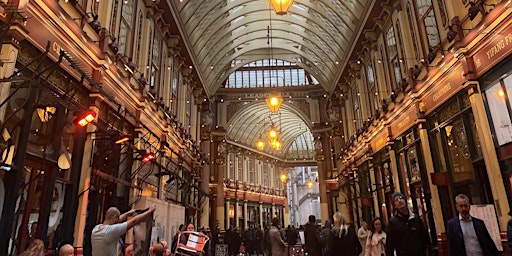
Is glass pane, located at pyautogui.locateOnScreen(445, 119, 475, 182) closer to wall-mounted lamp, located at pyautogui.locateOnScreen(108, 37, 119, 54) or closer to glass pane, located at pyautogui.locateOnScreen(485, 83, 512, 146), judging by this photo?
glass pane, located at pyautogui.locateOnScreen(485, 83, 512, 146)

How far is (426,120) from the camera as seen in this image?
9383 mm

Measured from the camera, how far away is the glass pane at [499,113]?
6.12 metres

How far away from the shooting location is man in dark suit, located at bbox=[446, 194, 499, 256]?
11.7 feet

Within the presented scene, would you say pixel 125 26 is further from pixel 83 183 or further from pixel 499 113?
pixel 499 113

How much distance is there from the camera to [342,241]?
4934mm

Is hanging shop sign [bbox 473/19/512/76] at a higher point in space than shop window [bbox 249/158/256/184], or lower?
lower

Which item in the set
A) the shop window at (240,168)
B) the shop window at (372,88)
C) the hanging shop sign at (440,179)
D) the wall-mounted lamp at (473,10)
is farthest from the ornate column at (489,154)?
the shop window at (240,168)

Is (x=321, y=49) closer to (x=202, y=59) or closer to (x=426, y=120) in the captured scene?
(x=202, y=59)

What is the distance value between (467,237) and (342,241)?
1673mm

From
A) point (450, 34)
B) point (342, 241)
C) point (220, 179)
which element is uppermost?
point (450, 34)

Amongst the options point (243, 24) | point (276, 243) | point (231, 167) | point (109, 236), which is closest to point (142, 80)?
point (276, 243)

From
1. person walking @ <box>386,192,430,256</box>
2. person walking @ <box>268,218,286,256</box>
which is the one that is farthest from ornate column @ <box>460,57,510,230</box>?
person walking @ <box>268,218,286,256</box>

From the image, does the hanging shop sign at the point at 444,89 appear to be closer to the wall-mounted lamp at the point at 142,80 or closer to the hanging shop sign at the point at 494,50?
the hanging shop sign at the point at 494,50

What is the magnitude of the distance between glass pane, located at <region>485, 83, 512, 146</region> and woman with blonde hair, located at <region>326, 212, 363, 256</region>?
135 inches
